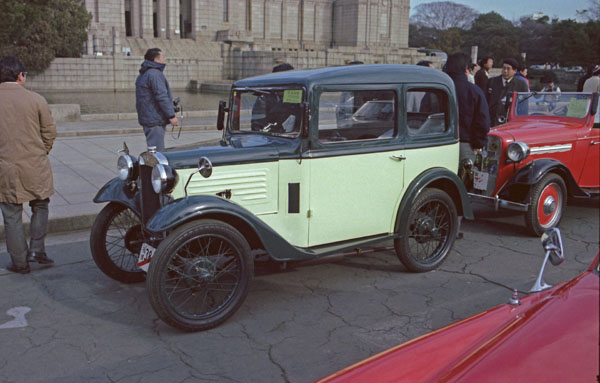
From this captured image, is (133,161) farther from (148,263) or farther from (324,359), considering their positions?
(324,359)

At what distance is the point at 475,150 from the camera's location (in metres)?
6.79

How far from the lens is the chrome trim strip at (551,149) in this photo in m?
6.78

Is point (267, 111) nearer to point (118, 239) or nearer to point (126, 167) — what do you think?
point (126, 167)

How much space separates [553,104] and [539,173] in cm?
166

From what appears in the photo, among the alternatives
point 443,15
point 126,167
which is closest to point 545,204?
point 126,167

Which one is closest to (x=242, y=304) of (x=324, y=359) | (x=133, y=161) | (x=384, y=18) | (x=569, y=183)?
(x=324, y=359)

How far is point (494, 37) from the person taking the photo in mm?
79938


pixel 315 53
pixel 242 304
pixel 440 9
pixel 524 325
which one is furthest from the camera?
pixel 440 9

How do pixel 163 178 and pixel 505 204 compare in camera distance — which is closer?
pixel 163 178

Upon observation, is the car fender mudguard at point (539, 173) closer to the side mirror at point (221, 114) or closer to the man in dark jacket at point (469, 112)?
the man in dark jacket at point (469, 112)

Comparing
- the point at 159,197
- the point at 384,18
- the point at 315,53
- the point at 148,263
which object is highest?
the point at 384,18

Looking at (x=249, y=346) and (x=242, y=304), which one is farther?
(x=242, y=304)

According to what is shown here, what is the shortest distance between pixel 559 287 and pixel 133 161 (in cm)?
354

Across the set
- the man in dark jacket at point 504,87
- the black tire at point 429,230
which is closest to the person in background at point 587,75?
the man in dark jacket at point 504,87
